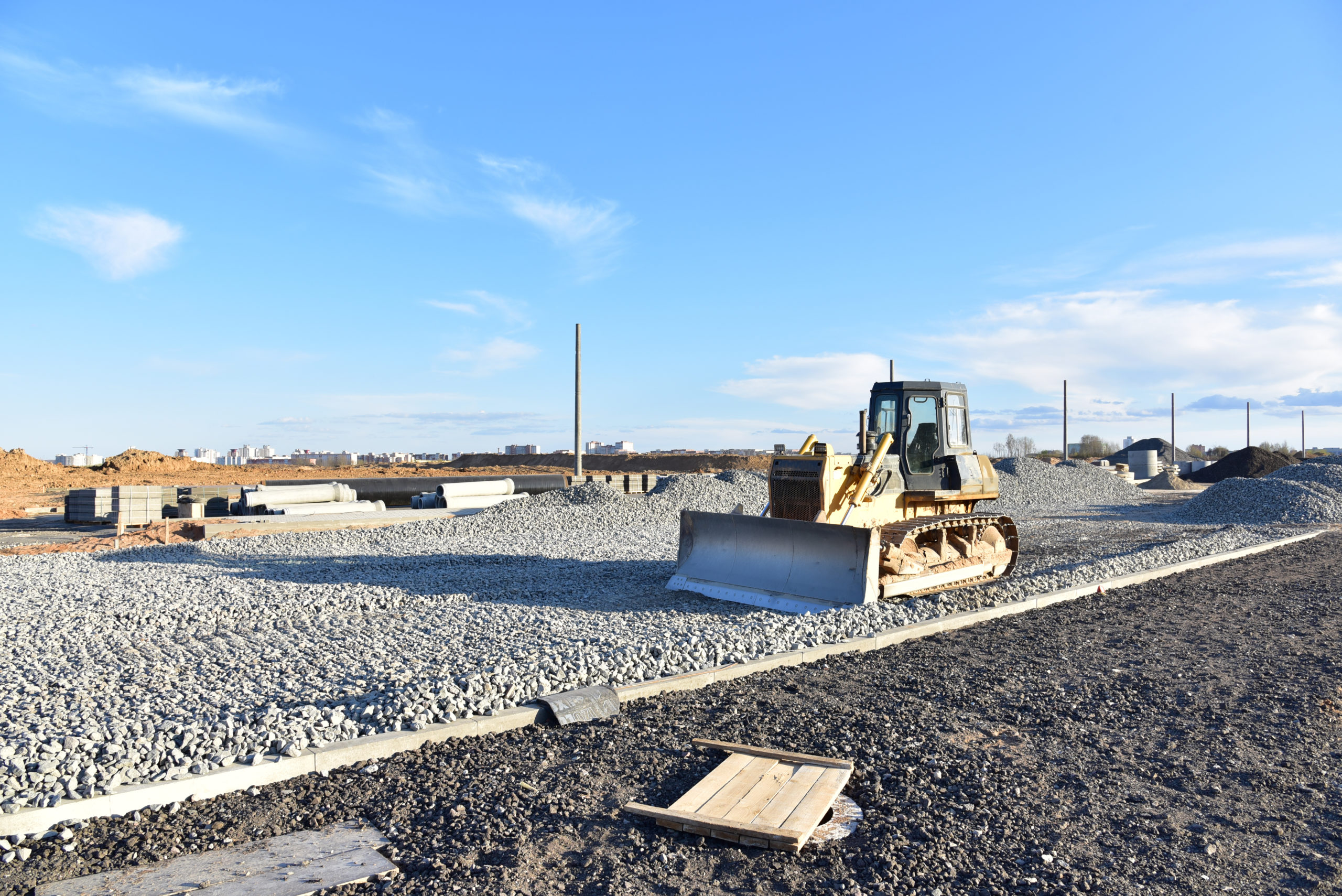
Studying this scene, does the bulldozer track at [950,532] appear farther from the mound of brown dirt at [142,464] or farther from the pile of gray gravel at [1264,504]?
the mound of brown dirt at [142,464]

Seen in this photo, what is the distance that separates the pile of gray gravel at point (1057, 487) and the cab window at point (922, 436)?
56.0 feet

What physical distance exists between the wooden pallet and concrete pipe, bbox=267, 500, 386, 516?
15.7 m

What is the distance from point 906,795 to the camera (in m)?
4.14

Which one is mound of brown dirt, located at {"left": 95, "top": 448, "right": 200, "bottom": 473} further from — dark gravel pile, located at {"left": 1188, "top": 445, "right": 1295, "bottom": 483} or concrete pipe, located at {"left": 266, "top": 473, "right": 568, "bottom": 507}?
dark gravel pile, located at {"left": 1188, "top": 445, "right": 1295, "bottom": 483}

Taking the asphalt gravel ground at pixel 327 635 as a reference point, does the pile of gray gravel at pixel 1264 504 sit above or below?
above

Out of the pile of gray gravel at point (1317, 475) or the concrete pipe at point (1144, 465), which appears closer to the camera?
the pile of gray gravel at point (1317, 475)

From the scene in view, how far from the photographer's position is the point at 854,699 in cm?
579

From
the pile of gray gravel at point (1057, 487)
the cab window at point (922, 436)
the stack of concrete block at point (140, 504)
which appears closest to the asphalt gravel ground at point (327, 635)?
the cab window at point (922, 436)

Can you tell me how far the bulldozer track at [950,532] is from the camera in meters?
9.09

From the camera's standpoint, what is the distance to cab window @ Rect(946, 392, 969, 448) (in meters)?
10.5

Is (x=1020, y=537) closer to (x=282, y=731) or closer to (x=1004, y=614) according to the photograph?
(x=1004, y=614)

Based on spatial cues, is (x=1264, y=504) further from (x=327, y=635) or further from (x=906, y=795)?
(x=327, y=635)

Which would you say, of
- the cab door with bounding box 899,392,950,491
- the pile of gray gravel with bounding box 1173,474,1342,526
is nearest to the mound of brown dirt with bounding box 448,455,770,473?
the pile of gray gravel with bounding box 1173,474,1342,526

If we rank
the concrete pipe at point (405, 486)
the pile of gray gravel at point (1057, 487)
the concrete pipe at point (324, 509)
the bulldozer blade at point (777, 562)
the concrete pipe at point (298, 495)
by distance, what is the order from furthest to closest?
1. the pile of gray gravel at point (1057, 487)
2. the concrete pipe at point (405, 486)
3. the concrete pipe at point (298, 495)
4. the concrete pipe at point (324, 509)
5. the bulldozer blade at point (777, 562)
